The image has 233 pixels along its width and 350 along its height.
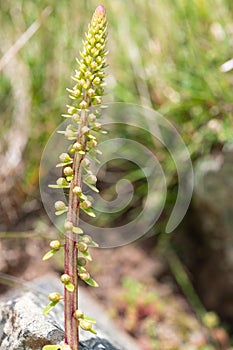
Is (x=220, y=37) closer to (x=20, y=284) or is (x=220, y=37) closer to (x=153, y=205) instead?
(x=153, y=205)

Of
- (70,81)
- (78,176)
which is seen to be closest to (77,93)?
(78,176)

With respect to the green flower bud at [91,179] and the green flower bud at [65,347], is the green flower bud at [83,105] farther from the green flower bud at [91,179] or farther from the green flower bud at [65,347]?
the green flower bud at [65,347]

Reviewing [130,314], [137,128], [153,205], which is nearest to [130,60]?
[137,128]

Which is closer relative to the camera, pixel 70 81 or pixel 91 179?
pixel 91 179

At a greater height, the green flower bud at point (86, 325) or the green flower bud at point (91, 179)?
the green flower bud at point (91, 179)

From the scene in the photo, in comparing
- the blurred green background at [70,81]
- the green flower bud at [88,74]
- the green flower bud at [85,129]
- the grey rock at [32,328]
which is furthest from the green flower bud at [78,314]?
the blurred green background at [70,81]

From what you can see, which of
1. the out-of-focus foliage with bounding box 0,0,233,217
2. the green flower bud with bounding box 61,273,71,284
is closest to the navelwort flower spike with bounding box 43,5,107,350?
the green flower bud with bounding box 61,273,71,284

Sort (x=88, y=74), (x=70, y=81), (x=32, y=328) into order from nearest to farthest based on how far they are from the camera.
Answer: (x=88, y=74), (x=32, y=328), (x=70, y=81)

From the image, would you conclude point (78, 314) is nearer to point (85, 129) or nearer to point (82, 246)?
point (82, 246)

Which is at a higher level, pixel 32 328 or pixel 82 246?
pixel 82 246
